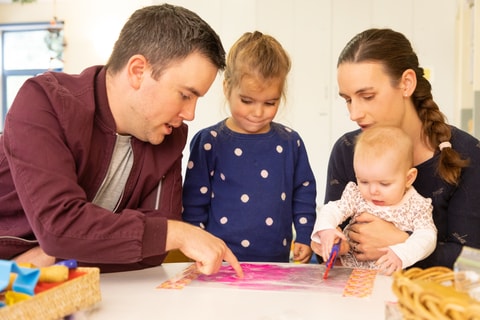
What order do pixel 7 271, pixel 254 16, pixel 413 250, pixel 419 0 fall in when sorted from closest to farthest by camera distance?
1. pixel 7 271
2. pixel 413 250
3. pixel 419 0
4. pixel 254 16

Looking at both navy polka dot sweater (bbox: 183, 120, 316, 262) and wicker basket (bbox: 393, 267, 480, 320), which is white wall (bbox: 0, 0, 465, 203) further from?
wicker basket (bbox: 393, 267, 480, 320)

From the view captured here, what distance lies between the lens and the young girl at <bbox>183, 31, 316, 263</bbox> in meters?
1.70

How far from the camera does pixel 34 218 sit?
106cm

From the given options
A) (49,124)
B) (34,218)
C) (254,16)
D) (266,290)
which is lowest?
(266,290)

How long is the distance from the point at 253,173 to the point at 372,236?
49 cm

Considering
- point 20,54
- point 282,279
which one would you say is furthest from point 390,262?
point 20,54

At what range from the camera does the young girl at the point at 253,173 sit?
170 cm

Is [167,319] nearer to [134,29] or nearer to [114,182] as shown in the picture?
[114,182]

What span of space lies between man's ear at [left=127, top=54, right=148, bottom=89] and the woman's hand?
2.18 feet

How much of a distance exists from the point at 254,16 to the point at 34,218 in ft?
11.5

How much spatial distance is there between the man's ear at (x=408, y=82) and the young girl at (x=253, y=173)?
1.18ft

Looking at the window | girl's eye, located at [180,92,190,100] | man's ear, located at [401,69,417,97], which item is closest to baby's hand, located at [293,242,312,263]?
man's ear, located at [401,69,417,97]

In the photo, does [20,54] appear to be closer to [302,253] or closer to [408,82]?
[302,253]

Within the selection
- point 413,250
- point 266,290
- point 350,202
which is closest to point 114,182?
point 266,290
